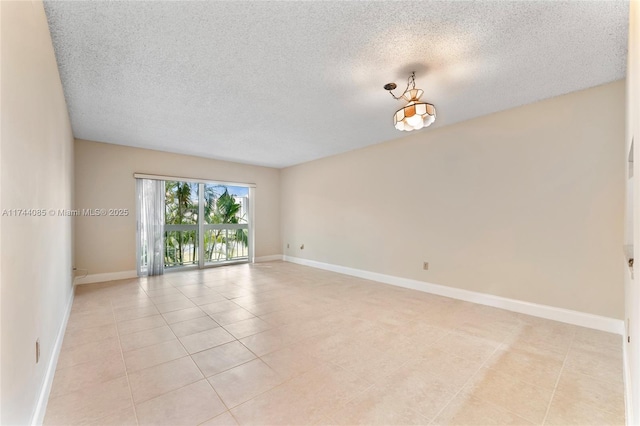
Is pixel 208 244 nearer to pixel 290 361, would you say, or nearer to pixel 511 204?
pixel 290 361

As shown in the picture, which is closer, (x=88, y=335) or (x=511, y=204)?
(x=88, y=335)

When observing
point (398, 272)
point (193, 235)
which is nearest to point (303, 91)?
point (398, 272)

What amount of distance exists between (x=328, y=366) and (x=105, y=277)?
479 cm

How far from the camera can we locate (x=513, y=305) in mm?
3307

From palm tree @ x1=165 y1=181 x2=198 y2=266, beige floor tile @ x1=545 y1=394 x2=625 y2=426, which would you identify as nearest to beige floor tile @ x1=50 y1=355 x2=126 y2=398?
beige floor tile @ x1=545 y1=394 x2=625 y2=426

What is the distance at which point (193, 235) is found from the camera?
6027 mm

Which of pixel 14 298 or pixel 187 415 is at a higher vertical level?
pixel 14 298

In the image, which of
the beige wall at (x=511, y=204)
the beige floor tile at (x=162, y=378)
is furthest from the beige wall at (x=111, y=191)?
the beige wall at (x=511, y=204)

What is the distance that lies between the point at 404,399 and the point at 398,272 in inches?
116

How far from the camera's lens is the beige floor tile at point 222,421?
1.51 meters

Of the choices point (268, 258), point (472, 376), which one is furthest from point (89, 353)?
point (268, 258)

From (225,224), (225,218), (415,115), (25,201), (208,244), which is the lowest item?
(208,244)

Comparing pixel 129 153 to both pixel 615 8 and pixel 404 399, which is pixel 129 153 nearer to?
pixel 404 399

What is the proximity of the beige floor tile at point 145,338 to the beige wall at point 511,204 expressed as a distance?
3430 mm
